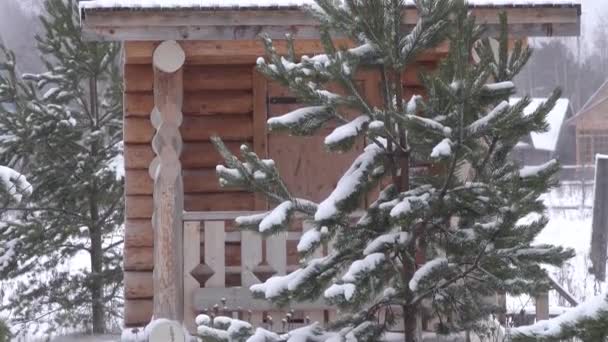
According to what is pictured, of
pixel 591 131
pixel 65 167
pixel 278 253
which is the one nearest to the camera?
pixel 278 253

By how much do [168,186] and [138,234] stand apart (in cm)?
186

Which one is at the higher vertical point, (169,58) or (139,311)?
(169,58)

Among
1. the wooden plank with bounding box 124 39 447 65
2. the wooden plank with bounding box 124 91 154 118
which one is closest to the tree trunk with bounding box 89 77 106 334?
the wooden plank with bounding box 124 91 154 118

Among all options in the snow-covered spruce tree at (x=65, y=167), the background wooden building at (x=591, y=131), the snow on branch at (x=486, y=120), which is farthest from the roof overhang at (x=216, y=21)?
the background wooden building at (x=591, y=131)

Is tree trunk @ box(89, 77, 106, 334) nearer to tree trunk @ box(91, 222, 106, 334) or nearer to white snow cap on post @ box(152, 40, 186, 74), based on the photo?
tree trunk @ box(91, 222, 106, 334)

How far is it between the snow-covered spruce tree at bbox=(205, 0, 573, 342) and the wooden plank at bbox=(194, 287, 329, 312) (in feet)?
9.10

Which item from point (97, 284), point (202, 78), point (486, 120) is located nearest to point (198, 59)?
point (202, 78)

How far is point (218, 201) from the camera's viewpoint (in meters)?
9.79

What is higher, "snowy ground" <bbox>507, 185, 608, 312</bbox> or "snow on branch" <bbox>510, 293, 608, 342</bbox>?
"snow on branch" <bbox>510, 293, 608, 342</bbox>

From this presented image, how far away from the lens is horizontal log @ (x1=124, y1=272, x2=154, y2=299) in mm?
9602

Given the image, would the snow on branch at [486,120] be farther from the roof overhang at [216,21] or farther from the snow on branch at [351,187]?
the roof overhang at [216,21]

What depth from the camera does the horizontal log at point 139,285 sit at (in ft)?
31.5

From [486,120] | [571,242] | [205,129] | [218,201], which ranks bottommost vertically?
[571,242]

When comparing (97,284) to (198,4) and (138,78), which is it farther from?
(198,4)
